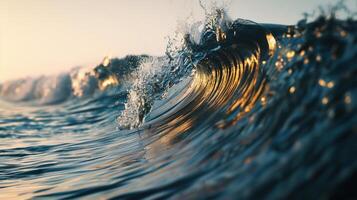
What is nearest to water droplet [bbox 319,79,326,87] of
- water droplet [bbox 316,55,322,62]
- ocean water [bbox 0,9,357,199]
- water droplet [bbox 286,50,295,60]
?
ocean water [bbox 0,9,357,199]

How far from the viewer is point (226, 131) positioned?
20.9ft

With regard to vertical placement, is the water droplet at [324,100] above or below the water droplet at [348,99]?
above

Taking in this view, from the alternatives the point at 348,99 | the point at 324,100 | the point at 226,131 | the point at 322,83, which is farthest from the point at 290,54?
the point at 348,99

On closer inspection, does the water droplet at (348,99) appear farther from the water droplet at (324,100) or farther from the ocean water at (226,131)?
the water droplet at (324,100)

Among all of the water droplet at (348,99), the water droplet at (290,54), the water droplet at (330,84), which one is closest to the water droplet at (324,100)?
the water droplet at (330,84)

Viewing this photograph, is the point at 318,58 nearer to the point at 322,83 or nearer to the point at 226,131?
the point at 322,83

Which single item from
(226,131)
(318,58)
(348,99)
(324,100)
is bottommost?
(348,99)

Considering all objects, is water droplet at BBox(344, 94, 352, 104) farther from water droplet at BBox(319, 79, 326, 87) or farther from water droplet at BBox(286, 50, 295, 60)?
water droplet at BBox(286, 50, 295, 60)

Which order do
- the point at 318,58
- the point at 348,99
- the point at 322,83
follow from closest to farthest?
the point at 348,99 → the point at 322,83 → the point at 318,58

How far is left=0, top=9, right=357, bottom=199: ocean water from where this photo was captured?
391 centimetres

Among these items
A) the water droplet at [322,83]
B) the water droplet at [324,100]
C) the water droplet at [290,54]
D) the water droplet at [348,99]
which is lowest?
the water droplet at [348,99]

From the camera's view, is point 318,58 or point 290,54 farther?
point 290,54

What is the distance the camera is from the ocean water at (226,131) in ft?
12.8

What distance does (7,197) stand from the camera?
723 cm
